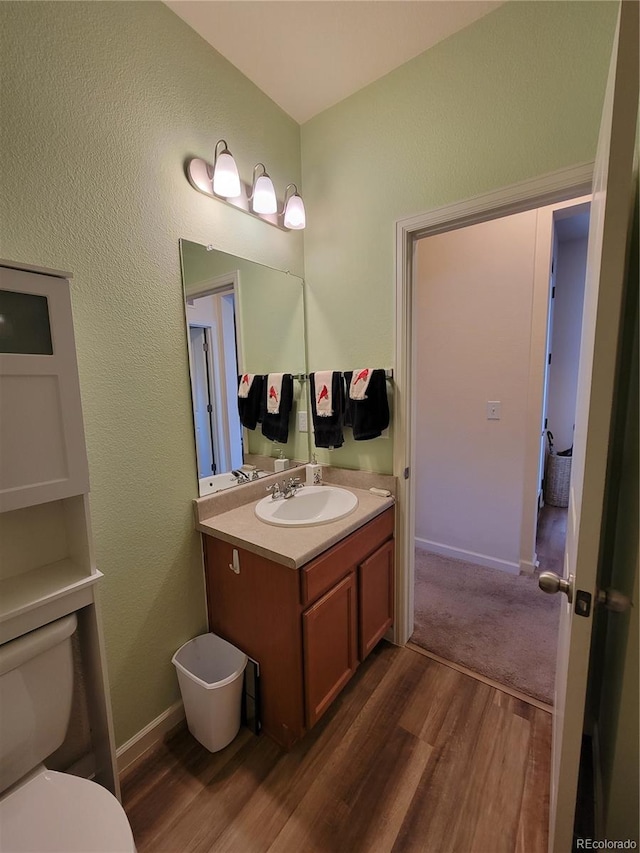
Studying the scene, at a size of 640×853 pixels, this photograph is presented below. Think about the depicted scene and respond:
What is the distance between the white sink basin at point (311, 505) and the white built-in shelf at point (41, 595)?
0.67 m

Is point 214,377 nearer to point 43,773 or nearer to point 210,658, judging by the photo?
point 210,658

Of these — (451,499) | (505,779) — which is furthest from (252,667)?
(451,499)

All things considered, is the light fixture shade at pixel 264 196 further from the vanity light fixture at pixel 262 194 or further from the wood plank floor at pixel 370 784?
the wood plank floor at pixel 370 784

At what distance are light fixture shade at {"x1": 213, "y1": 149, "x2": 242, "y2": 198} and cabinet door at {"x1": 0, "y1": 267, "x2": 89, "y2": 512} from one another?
2.68 ft

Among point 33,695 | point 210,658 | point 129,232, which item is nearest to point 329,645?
point 210,658

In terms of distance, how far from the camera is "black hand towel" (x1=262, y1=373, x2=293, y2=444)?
1.95 meters

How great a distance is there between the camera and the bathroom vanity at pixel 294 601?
1.28 metres

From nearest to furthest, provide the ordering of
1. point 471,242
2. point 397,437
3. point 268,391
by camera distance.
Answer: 1. point 397,437
2. point 268,391
3. point 471,242

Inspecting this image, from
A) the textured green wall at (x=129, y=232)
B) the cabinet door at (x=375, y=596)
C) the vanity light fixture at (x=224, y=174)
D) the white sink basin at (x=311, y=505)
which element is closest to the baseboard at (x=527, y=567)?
the cabinet door at (x=375, y=596)

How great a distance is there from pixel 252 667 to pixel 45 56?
213 cm

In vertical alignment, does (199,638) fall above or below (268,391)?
below

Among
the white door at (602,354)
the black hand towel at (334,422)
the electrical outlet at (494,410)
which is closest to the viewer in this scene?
the white door at (602,354)

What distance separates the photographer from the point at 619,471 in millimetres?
1056

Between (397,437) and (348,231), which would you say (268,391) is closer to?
A: (397,437)
